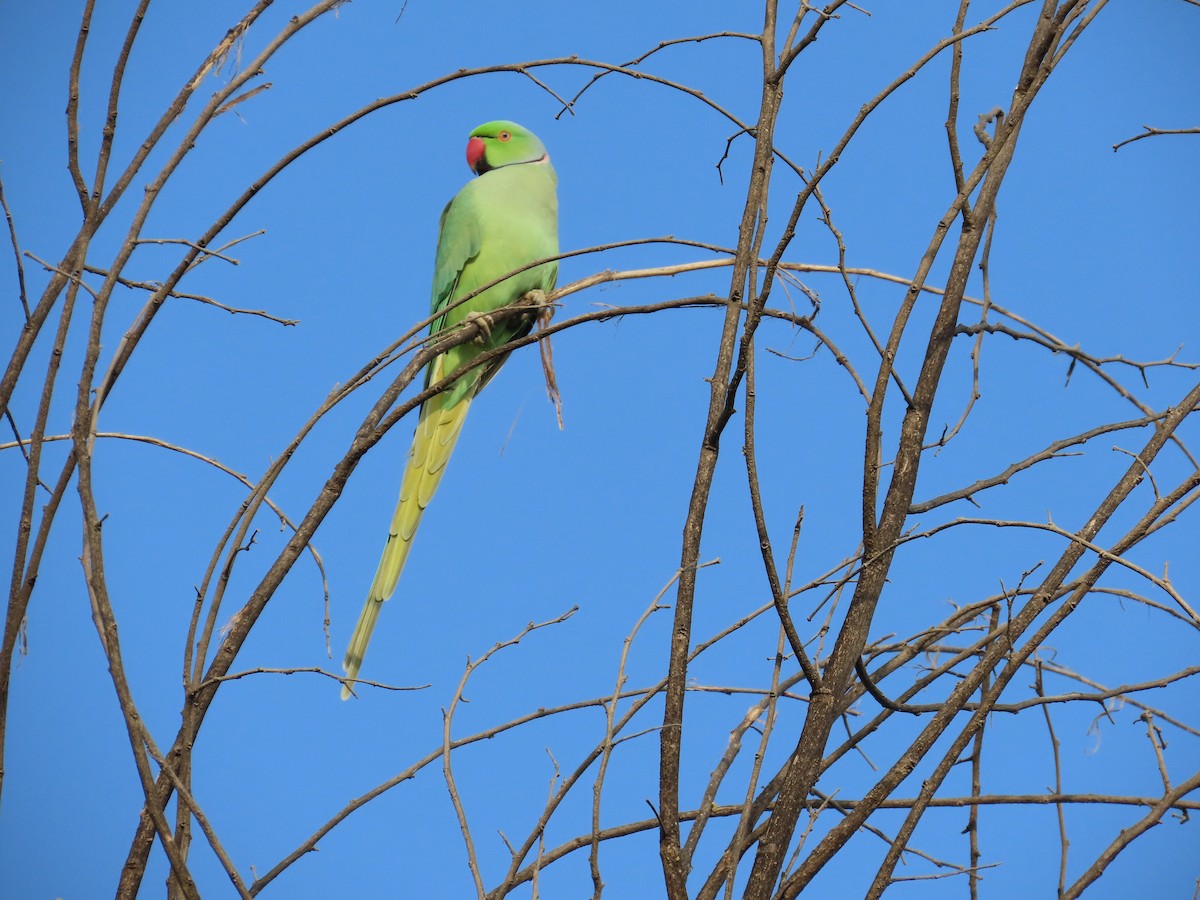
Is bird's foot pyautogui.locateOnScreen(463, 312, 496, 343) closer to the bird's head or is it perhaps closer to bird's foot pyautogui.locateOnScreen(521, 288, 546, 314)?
bird's foot pyautogui.locateOnScreen(521, 288, 546, 314)

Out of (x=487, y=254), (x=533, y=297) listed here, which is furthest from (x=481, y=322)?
(x=487, y=254)

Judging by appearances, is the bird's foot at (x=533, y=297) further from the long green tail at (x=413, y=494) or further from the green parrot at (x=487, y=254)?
the long green tail at (x=413, y=494)

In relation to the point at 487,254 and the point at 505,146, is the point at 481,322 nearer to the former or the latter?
the point at 487,254

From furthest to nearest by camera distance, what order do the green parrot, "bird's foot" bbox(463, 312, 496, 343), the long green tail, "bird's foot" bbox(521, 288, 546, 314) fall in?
"bird's foot" bbox(521, 288, 546, 314)
the green parrot
"bird's foot" bbox(463, 312, 496, 343)
the long green tail

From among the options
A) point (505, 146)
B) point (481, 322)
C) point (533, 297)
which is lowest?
point (481, 322)

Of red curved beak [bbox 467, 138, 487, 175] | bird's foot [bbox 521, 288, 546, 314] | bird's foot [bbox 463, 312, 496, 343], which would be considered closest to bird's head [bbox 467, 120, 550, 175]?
red curved beak [bbox 467, 138, 487, 175]

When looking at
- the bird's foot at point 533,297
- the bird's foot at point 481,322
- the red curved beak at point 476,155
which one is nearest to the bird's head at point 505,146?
the red curved beak at point 476,155

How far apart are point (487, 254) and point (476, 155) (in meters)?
0.57

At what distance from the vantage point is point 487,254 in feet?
10.1

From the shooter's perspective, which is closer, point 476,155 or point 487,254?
point 487,254

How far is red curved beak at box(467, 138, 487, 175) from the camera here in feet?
11.4

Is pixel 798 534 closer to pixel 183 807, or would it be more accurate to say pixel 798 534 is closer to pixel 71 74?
pixel 183 807

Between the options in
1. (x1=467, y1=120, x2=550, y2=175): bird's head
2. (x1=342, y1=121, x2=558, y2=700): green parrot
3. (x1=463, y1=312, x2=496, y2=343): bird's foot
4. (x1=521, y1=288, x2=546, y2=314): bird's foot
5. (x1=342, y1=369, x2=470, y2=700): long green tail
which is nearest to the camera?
(x1=342, y1=369, x2=470, y2=700): long green tail

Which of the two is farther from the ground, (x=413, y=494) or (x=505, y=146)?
(x=505, y=146)
